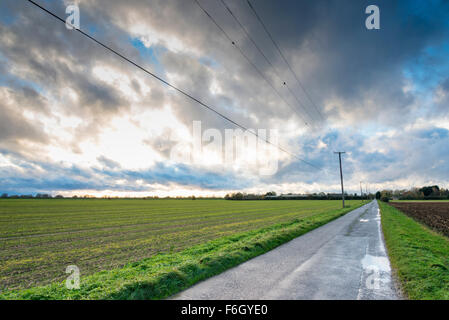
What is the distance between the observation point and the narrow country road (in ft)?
18.6

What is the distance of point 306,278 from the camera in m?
6.77

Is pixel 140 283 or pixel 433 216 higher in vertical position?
pixel 140 283

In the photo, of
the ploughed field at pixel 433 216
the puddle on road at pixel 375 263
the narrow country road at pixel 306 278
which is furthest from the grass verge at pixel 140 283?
the ploughed field at pixel 433 216

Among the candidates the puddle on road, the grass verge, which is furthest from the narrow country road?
the grass verge

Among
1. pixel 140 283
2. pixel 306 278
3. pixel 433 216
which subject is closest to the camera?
pixel 140 283

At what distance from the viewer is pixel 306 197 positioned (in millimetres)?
190750

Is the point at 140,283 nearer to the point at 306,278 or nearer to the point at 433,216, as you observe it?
the point at 306,278

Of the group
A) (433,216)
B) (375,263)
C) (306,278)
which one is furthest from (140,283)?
(433,216)

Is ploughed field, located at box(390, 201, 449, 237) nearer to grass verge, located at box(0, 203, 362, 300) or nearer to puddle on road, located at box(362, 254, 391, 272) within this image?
puddle on road, located at box(362, 254, 391, 272)

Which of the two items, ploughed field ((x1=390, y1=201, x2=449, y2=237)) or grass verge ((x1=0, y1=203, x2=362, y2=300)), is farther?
ploughed field ((x1=390, y1=201, x2=449, y2=237))

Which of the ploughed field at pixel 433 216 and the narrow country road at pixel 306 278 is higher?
the narrow country road at pixel 306 278

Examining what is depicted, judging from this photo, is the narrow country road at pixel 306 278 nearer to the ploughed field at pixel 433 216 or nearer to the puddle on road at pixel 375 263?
the puddle on road at pixel 375 263

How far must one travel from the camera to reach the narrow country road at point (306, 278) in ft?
18.6
